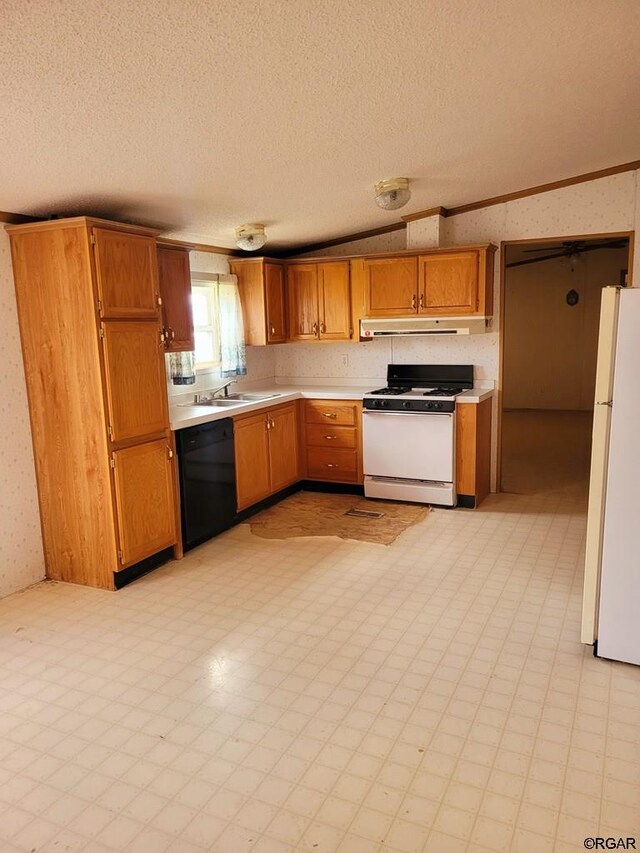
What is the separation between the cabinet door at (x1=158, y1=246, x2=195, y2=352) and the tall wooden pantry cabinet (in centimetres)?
33

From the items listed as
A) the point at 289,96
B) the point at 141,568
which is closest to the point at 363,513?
the point at 141,568

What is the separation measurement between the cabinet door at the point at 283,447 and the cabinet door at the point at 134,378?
1362 mm

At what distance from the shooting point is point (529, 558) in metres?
3.93

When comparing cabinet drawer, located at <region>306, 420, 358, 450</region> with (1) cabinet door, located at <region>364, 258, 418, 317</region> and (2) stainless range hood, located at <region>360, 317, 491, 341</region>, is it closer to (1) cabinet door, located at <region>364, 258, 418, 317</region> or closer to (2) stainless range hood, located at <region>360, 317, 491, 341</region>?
(2) stainless range hood, located at <region>360, 317, 491, 341</region>

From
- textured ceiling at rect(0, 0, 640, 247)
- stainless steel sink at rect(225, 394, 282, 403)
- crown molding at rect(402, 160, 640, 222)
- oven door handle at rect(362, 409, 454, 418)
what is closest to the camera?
textured ceiling at rect(0, 0, 640, 247)

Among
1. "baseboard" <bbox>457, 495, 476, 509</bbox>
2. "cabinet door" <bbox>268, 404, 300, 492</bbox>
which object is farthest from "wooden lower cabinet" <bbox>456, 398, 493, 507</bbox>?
"cabinet door" <bbox>268, 404, 300, 492</bbox>

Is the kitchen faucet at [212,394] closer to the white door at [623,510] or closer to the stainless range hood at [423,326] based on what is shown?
the stainless range hood at [423,326]

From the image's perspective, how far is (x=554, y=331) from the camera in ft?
30.2

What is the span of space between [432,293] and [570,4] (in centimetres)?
292

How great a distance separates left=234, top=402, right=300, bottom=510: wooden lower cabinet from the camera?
15.3 feet

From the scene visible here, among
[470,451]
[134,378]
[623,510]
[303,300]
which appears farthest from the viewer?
[303,300]

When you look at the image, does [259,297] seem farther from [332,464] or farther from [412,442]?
[412,442]

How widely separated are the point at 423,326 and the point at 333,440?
4.09ft

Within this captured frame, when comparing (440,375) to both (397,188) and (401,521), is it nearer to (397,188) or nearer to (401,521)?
(401,521)
